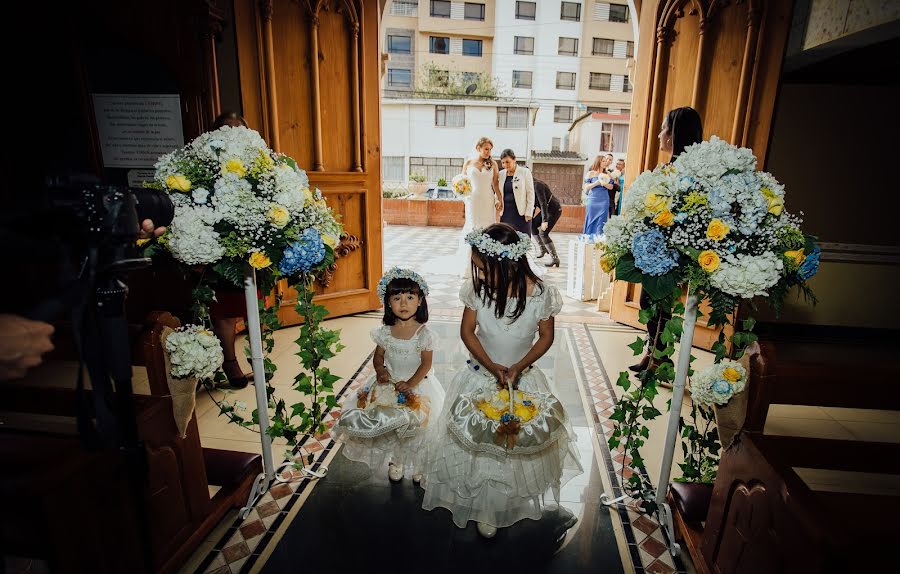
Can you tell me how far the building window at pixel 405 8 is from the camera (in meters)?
23.2

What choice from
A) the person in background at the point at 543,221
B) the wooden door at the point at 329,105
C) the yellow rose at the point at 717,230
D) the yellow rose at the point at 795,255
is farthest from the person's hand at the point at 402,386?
the person in background at the point at 543,221

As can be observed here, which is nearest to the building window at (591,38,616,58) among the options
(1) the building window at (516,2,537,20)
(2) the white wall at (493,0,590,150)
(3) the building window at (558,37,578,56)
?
(2) the white wall at (493,0,590,150)

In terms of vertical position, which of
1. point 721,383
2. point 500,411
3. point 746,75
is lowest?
point 500,411

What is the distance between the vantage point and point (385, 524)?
201cm

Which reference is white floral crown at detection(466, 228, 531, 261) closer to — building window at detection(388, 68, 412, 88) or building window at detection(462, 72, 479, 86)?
building window at detection(462, 72, 479, 86)

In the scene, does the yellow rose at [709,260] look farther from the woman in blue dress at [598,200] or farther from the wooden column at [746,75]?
the woman in blue dress at [598,200]

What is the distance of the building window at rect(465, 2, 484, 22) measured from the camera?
75.4 ft

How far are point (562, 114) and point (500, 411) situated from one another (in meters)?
24.4

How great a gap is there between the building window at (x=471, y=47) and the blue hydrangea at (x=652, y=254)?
25.1 metres

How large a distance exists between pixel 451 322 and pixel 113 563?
3.62 metres

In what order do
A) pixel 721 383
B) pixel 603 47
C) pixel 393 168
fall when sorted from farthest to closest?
pixel 603 47
pixel 393 168
pixel 721 383

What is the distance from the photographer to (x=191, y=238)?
1643 millimetres

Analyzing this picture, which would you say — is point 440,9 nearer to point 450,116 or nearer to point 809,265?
point 450,116

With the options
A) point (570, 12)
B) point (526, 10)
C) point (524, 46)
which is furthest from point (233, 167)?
point (570, 12)
